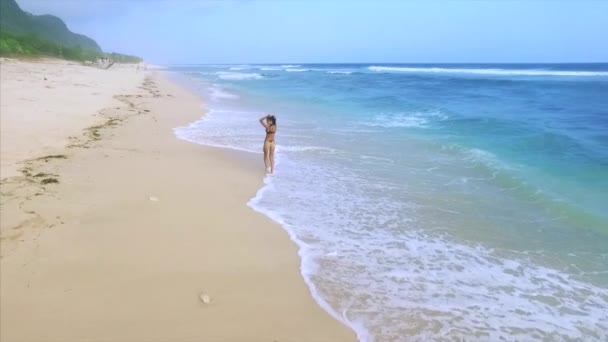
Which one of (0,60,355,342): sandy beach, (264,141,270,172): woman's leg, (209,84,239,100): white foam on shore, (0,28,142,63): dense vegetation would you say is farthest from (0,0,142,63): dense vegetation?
(264,141,270,172): woman's leg

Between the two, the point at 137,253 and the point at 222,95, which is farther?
the point at 222,95

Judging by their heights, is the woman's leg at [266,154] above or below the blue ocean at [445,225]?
above

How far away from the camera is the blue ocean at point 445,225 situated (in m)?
3.64

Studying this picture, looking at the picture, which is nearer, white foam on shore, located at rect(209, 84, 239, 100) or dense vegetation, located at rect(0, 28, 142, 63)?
white foam on shore, located at rect(209, 84, 239, 100)

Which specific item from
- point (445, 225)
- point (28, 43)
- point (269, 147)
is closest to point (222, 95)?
point (269, 147)

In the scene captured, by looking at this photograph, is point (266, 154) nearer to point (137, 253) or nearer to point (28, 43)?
point (137, 253)

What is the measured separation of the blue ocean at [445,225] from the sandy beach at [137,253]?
0.42 metres

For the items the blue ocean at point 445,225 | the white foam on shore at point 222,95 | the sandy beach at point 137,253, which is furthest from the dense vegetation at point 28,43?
the sandy beach at point 137,253

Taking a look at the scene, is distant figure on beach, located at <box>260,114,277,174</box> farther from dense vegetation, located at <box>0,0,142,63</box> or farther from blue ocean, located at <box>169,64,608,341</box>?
dense vegetation, located at <box>0,0,142,63</box>

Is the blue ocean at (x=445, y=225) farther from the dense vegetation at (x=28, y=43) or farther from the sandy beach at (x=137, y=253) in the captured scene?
the dense vegetation at (x=28, y=43)

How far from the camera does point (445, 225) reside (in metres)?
5.68

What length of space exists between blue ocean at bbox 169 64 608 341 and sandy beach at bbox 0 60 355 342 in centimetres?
42

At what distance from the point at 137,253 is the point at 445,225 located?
4137 mm

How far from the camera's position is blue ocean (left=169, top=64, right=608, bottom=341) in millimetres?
3637
